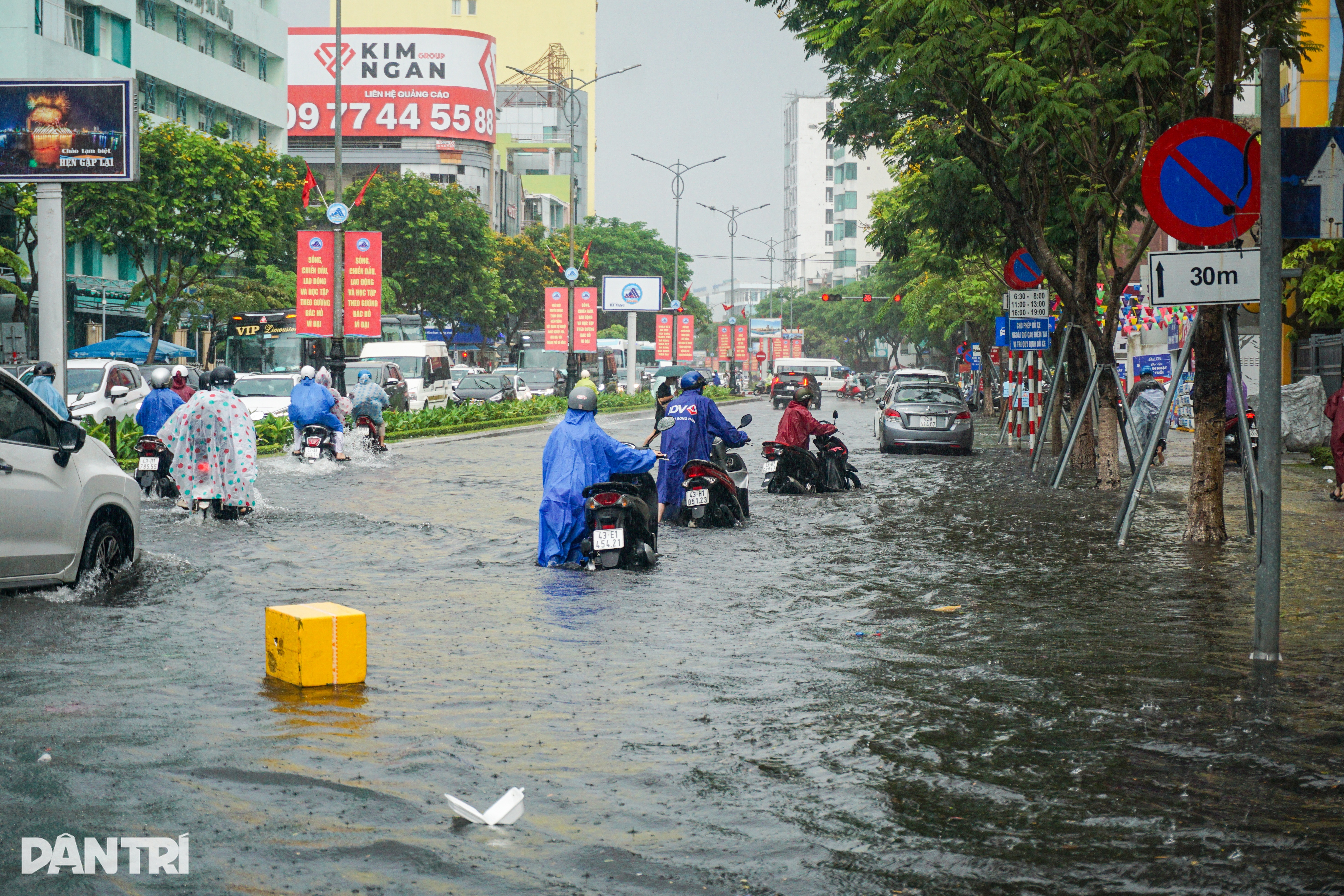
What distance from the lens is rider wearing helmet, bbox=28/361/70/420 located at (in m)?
16.7

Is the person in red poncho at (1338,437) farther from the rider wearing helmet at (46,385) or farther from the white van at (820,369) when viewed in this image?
the white van at (820,369)

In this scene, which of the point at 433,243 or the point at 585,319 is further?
the point at 433,243

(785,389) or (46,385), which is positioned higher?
(46,385)

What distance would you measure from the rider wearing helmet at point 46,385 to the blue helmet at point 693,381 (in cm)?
683

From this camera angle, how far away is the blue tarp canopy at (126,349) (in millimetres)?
39125

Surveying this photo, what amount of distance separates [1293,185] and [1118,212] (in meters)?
Result: 14.8

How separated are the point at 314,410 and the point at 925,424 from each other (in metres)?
11.9

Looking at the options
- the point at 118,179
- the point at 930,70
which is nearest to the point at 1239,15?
the point at 930,70

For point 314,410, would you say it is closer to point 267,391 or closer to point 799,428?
point 267,391

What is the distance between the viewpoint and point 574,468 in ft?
37.8

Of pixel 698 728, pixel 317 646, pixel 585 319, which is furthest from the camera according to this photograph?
pixel 585 319

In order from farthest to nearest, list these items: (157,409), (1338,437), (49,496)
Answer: (1338,437) → (157,409) → (49,496)

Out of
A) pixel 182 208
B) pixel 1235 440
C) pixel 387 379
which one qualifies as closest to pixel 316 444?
pixel 387 379

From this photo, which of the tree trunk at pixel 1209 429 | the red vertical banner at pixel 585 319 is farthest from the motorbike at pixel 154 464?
the red vertical banner at pixel 585 319
